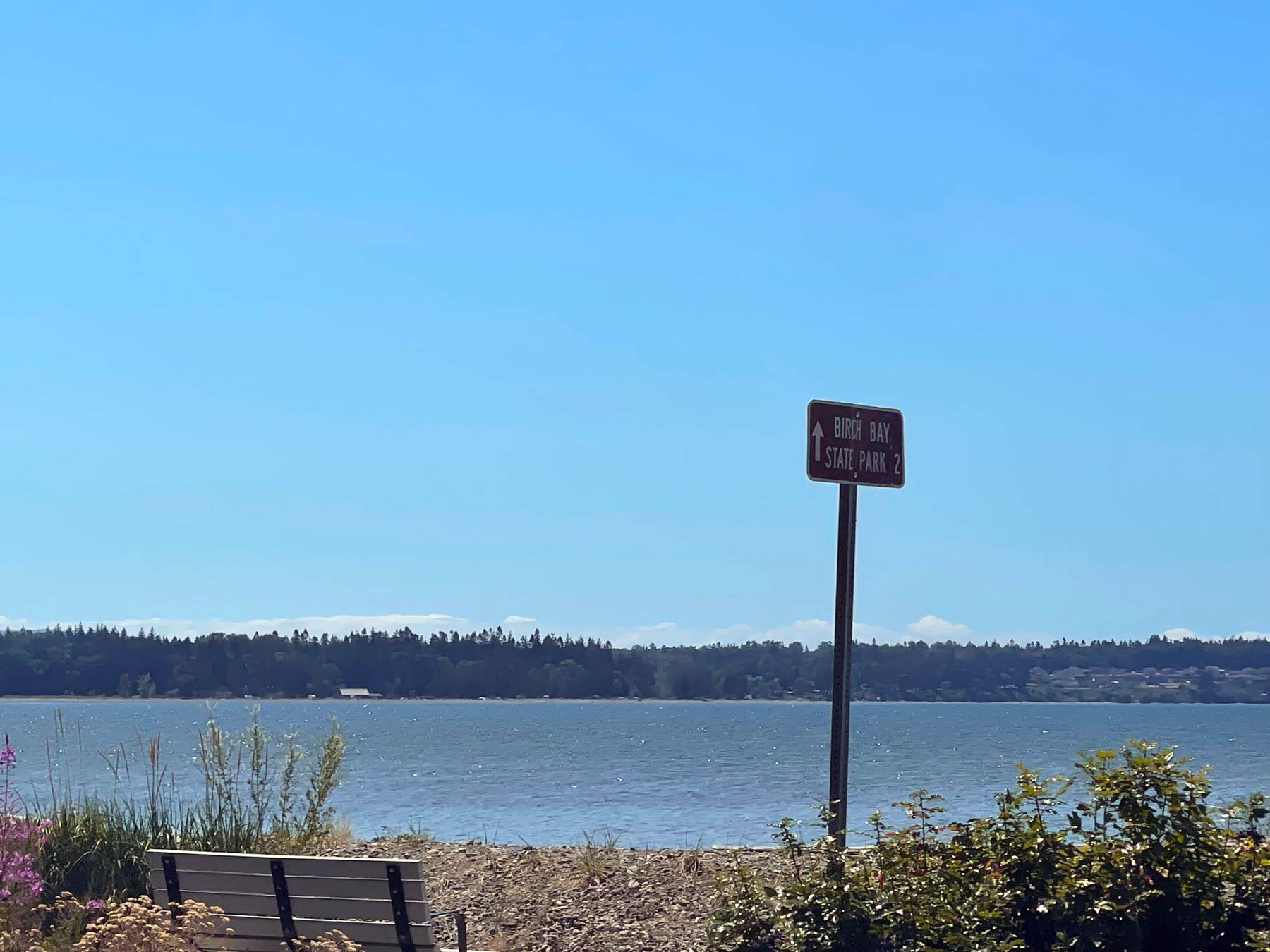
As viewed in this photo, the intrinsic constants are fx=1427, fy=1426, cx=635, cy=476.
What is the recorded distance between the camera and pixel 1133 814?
608 centimetres

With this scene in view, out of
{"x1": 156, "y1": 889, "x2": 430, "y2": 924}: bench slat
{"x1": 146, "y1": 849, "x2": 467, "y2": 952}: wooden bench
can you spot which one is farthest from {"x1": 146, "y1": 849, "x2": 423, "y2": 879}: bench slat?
{"x1": 156, "y1": 889, "x2": 430, "y2": 924}: bench slat

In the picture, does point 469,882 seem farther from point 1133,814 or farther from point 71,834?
point 1133,814

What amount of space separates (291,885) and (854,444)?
3874mm

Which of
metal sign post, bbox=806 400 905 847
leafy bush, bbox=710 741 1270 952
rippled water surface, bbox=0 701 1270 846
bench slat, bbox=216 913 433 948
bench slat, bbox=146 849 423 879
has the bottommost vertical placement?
rippled water surface, bbox=0 701 1270 846

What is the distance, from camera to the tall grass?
1018 centimetres

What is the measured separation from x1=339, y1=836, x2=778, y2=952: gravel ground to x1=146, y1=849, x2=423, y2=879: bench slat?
1.73 meters

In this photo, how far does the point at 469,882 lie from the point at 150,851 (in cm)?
298

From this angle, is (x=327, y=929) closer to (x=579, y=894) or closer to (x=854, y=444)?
(x=579, y=894)

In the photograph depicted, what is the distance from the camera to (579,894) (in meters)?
9.62

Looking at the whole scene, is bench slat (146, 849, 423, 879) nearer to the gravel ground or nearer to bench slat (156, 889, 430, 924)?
bench slat (156, 889, 430, 924)

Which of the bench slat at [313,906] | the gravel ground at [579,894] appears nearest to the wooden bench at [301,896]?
the bench slat at [313,906]

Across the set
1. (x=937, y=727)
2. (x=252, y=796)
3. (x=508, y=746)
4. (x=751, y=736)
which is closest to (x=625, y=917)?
(x=252, y=796)

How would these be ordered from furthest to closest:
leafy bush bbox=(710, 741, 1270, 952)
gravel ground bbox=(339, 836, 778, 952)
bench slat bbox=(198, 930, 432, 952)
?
gravel ground bbox=(339, 836, 778, 952)
bench slat bbox=(198, 930, 432, 952)
leafy bush bbox=(710, 741, 1270, 952)

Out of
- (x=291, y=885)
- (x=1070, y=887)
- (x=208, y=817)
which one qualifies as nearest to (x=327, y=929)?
(x=291, y=885)
